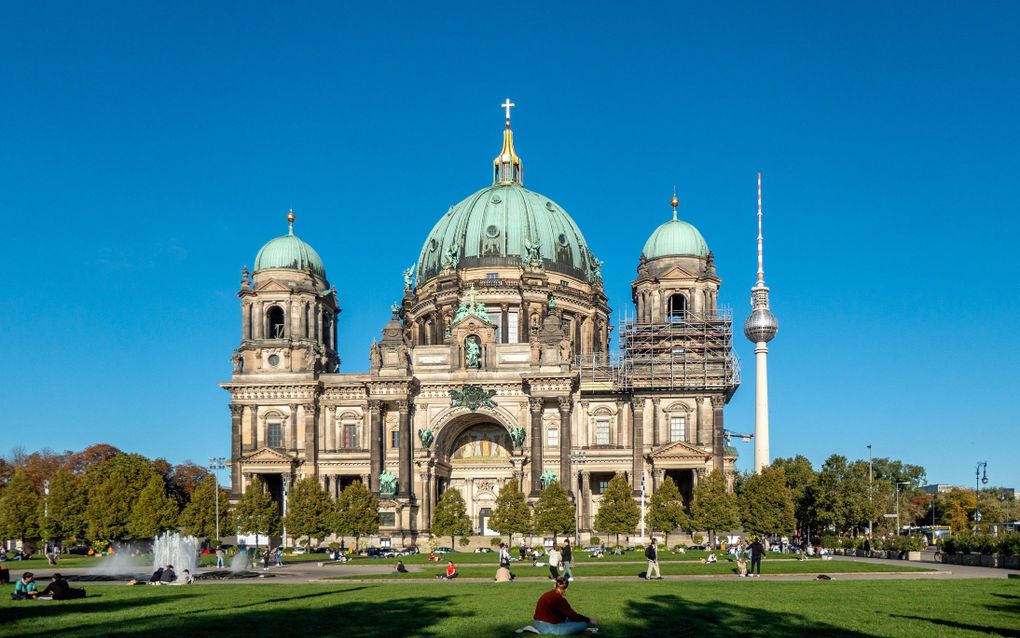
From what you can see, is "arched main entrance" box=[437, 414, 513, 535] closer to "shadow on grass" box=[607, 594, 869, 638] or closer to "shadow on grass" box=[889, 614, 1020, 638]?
"shadow on grass" box=[607, 594, 869, 638]

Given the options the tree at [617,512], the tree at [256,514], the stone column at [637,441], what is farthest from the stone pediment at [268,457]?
the stone column at [637,441]

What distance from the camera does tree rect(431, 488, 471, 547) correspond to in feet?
308

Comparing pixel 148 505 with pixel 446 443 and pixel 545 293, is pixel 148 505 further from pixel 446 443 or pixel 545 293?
pixel 545 293

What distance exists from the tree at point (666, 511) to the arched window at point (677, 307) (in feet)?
69.0

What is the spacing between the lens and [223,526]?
10031 cm

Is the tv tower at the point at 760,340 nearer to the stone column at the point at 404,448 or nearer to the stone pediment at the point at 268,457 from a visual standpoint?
the stone column at the point at 404,448

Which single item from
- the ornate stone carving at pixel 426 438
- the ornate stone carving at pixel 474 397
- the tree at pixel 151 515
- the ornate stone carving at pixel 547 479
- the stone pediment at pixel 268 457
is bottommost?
the tree at pixel 151 515

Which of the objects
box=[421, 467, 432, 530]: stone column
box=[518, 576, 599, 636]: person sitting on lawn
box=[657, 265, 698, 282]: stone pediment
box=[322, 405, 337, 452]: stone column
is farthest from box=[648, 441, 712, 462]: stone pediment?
box=[518, 576, 599, 636]: person sitting on lawn

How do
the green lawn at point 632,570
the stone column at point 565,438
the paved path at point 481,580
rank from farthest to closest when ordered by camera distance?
the stone column at point 565,438 → the green lawn at point 632,570 → the paved path at point 481,580

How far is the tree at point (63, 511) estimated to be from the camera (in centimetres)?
9875

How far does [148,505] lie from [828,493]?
62261 millimetres

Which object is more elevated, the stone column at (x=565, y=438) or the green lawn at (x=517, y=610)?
the stone column at (x=565, y=438)

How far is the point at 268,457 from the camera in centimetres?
10556

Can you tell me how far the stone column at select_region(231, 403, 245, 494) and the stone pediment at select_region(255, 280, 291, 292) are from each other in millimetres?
11569
